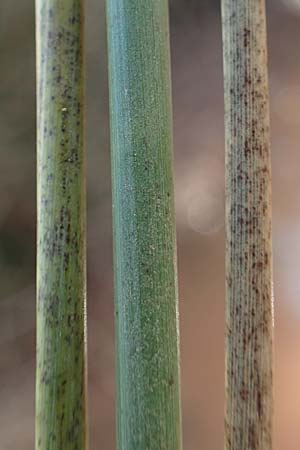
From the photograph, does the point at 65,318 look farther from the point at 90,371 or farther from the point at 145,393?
the point at 90,371

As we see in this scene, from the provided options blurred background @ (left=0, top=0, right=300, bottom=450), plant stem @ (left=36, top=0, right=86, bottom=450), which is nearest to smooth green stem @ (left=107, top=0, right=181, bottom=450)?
plant stem @ (left=36, top=0, right=86, bottom=450)

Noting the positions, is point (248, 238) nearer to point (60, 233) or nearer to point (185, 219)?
point (60, 233)

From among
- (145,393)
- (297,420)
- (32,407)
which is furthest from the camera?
(297,420)

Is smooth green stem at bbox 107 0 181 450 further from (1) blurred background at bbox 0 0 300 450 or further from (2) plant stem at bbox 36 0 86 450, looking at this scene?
(1) blurred background at bbox 0 0 300 450

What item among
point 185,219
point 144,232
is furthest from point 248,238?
point 185,219

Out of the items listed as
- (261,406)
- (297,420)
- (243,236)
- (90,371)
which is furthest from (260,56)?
(297,420)

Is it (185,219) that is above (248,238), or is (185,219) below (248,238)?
above

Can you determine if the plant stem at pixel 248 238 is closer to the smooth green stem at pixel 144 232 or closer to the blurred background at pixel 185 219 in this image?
the smooth green stem at pixel 144 232
